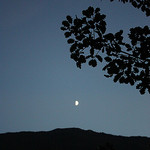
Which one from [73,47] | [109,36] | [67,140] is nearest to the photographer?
[109,36]

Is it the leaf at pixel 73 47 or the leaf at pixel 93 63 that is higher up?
the leaf at pixel 73 47

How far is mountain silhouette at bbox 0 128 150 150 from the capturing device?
126 feet

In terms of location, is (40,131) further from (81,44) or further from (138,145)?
(81,44)

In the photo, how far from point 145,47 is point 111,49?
0.81 metres

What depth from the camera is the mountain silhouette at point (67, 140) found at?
38.5 meters

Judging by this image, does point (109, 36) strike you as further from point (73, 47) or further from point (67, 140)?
point (67, 140)

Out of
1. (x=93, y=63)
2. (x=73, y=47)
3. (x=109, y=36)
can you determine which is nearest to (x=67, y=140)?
(x=93, y=63)

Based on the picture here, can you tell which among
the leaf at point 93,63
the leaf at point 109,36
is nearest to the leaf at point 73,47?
the leaf at point 93,63

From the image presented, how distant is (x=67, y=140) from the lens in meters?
40.2

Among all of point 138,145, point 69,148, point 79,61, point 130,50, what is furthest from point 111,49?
point 138,145

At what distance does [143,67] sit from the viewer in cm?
474

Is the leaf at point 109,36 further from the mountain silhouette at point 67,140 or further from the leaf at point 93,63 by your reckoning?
the mountain silhouette at point 67,140

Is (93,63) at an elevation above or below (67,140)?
above

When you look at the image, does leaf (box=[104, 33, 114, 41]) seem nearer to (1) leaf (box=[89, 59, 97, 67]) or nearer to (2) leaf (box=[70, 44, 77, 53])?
→ (1) leaf (box=[89, 59, 97, 67])
